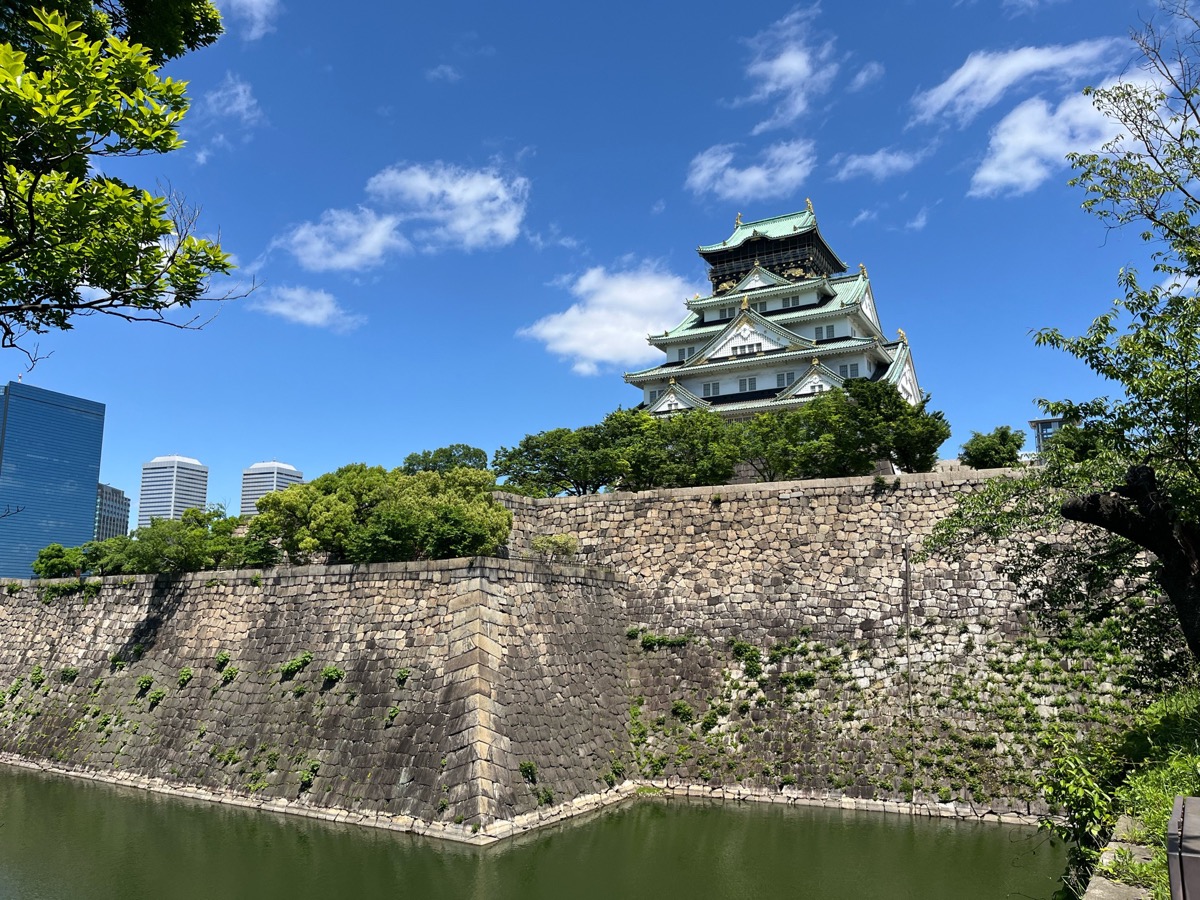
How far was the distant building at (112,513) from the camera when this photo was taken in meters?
90.0

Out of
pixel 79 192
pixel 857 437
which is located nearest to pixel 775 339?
pixel 857 437

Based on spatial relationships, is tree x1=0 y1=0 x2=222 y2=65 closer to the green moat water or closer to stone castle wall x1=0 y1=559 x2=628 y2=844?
stone castle wall x1=0 y1=559 x2=628 y2=844


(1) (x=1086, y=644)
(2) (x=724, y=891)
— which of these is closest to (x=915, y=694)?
(1) (x=1086, y=644)

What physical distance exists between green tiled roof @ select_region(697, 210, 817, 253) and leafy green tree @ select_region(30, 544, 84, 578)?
30893 millimetres

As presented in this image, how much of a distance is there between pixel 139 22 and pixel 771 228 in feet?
120

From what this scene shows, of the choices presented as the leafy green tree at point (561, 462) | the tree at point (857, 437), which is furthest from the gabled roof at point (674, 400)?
the tree at point (857, 437)

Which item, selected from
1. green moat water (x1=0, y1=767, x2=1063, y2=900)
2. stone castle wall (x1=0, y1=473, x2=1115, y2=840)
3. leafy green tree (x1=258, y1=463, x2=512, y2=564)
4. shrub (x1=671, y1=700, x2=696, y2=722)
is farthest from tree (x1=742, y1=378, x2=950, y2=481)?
green moat water (x1=0, y1=767, x2=1063, y2=900)

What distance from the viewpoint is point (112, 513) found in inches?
3752

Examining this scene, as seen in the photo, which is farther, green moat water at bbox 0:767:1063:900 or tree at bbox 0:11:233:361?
green moat water at bbox 0:767:1063:900

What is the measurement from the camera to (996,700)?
44.1ft

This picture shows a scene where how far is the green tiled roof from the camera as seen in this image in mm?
39562

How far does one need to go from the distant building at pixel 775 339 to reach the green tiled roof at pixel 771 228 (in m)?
0.09

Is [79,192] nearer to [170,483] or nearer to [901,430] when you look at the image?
[901,430]

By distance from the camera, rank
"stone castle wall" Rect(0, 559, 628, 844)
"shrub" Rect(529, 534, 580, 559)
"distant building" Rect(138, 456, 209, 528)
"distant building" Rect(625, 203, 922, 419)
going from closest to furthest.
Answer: "stone castle wall" Rect(0, 559, 628, 844) → "shrub" Rect(529, 534, 580, 559) → "distant building" Rect(625, 203, 922, 419) → "distant building" Rect(138, 456, 209, 528)
